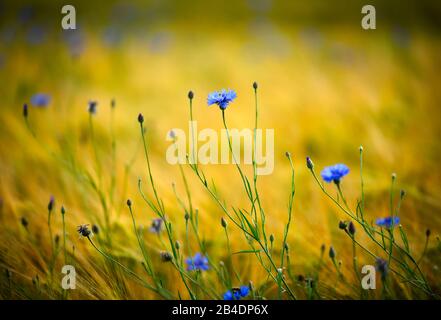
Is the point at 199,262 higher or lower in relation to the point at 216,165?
lower

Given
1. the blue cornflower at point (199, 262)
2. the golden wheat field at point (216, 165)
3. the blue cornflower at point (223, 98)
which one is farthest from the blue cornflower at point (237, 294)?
the blue cornflower at point (223, 98)

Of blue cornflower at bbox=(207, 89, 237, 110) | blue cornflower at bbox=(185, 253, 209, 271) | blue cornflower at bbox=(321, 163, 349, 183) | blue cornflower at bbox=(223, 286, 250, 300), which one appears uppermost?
blue cornflower at bbox=(207, 89, 237, 110)

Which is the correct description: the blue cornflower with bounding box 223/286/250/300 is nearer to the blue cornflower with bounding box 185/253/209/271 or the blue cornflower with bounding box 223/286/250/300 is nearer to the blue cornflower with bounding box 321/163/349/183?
the blue cornflower with bounding box 185/253/209/271

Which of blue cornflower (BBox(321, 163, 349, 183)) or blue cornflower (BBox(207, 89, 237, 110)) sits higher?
blue cornflower (BBox(207, 89, 237, 110))

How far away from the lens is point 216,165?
1476 mm

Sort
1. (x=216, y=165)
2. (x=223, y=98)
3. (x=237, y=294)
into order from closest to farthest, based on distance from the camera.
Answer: (x=237, y=294) < (x=223, y=98) < (x=216, y=165)

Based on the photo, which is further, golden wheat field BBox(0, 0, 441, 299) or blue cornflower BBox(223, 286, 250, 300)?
golden wheat field BBox(0, 0, 441, 299)

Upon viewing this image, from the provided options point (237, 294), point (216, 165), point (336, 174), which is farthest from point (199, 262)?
point (216, 165)

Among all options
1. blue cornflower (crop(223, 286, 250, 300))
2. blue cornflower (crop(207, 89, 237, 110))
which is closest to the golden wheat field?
blue cornflower (crop(223, 286, 250, 300))

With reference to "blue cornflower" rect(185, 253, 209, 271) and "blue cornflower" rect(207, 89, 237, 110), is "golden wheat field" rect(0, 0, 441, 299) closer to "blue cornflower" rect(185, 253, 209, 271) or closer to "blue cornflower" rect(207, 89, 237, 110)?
"blue cornflower" rect(185, 253, 209, 271)

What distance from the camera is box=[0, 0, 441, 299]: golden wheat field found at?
89cm

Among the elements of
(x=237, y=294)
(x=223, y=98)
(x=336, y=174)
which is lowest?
(x=237, y=294)

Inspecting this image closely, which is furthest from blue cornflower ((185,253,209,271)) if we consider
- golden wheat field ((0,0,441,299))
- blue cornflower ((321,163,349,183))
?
blue cornflower ((321,163,349,183))

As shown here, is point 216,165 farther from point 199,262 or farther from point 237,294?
point 237,294
